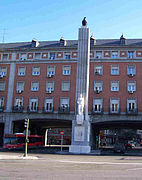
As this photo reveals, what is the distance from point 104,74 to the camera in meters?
43.0

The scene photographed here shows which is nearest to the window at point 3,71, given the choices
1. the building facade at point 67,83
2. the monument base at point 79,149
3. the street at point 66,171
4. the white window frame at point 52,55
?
the building facade at point 67,83

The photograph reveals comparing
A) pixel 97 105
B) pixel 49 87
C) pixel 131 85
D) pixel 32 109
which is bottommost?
pixel 32 109

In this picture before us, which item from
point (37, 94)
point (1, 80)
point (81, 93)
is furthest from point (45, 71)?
point (81, 93)

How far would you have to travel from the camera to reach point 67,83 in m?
43.7

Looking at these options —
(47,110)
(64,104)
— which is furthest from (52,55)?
(47,110)

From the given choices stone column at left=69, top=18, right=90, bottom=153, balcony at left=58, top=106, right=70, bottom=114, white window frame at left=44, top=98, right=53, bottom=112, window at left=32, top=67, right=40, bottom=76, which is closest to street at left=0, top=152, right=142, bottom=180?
stone column at left=69, top=18, right=90, bottom=153

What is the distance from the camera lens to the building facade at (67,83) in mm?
41500

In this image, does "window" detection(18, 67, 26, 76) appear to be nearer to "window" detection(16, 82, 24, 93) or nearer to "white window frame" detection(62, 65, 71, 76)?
"window" detection(16, 82, 24, 93)

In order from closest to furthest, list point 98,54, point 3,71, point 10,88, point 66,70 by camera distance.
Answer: point 98,54, point 66,70, point 10,88, point 3,71

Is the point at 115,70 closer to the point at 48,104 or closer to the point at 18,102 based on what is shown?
the point at 48,104

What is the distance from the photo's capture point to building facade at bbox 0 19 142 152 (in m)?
41.5

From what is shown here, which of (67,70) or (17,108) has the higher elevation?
(67,70)

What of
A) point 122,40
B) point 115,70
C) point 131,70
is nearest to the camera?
point 131,70

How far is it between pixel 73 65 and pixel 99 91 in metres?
6.61
